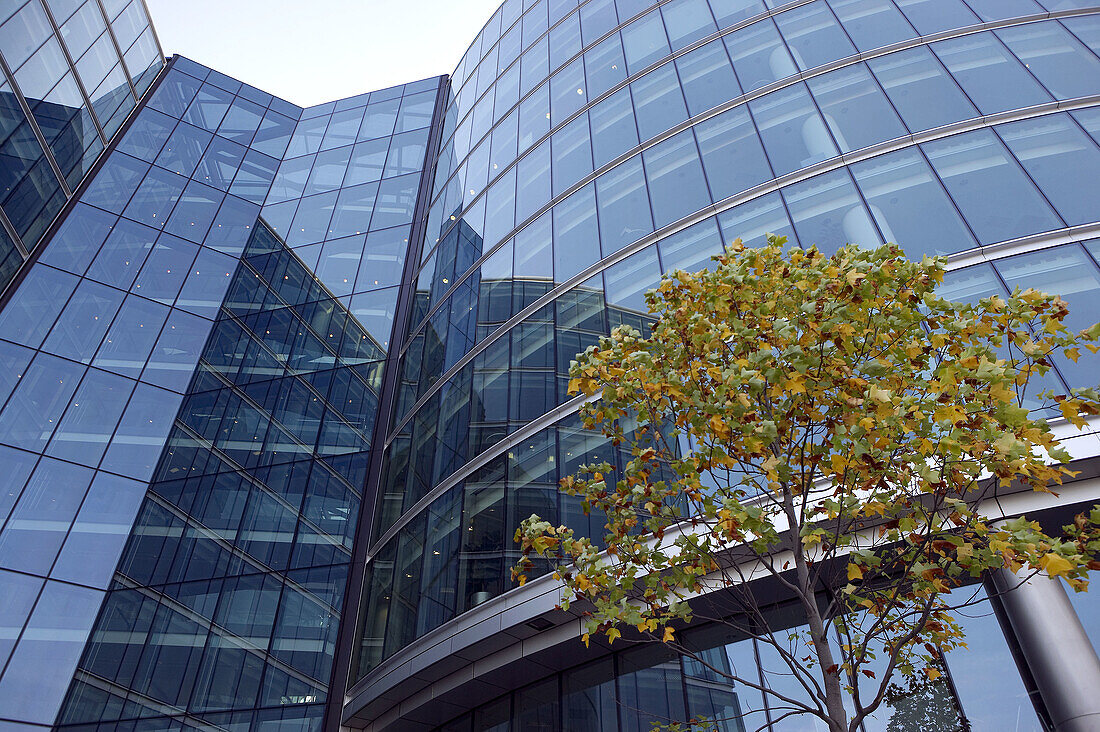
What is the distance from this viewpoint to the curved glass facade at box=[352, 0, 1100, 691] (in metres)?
13.0

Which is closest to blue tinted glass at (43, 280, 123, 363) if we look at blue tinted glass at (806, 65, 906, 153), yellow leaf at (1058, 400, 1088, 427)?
blue tinted glass at (806, 65, 906, 153)

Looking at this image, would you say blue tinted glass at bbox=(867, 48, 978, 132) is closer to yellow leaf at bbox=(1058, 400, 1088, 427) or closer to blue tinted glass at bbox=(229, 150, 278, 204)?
yellow leaf at bbox=(1058, 400, 1088, 427)

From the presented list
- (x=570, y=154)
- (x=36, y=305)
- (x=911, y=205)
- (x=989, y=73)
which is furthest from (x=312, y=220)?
(x=989, y=73)

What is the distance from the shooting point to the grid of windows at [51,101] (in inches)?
904

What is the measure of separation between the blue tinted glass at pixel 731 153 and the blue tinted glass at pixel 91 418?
19882 mm

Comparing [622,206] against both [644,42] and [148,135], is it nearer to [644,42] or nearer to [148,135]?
[644,42]

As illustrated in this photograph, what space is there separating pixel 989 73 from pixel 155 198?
31.1 meters

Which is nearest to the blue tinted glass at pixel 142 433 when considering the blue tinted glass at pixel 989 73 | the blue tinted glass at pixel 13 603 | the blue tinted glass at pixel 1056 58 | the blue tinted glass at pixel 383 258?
the blue tinted glass at pixel 13 603

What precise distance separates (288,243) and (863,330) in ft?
94.4

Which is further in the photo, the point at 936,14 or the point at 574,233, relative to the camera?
the point at 574,233

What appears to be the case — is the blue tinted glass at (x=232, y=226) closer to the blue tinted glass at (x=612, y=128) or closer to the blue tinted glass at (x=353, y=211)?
the blue tinted glass at (x=353, y=211)

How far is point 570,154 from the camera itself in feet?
68.9

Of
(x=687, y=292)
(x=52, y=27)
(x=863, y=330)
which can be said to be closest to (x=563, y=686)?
(x=687, y=292)

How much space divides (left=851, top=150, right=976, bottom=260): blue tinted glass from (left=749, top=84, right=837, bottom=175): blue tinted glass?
1215 millimetres
